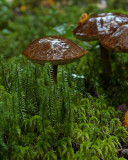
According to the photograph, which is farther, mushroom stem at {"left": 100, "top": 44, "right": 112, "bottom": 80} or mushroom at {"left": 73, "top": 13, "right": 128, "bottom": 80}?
mushroom stem at {"left": 100, "top": 44, "right": 112, "bottom": 80}

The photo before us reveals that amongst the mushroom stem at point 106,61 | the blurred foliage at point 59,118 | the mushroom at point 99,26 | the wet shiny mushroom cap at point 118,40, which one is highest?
the mushroom at point 99,26

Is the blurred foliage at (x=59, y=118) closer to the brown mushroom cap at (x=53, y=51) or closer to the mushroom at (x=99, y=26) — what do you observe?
the brown mushroom cap at (x=53, y=51)

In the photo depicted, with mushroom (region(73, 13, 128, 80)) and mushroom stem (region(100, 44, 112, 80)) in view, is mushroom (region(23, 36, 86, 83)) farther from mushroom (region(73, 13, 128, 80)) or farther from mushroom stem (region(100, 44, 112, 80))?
mushroom stem (region(100, 44, 112, 80))

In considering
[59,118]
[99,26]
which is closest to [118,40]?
[99,26]

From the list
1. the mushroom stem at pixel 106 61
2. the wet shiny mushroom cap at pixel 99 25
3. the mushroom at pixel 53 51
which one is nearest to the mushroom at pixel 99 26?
the wet shiny mushroom cap at pixel 99 25

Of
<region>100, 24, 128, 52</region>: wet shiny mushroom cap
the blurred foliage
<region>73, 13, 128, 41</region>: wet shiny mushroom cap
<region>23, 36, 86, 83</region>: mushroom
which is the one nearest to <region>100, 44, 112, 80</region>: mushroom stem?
the blurred foliage

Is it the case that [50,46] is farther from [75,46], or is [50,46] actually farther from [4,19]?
[4,19]

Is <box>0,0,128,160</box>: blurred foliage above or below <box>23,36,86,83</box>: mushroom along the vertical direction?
below
